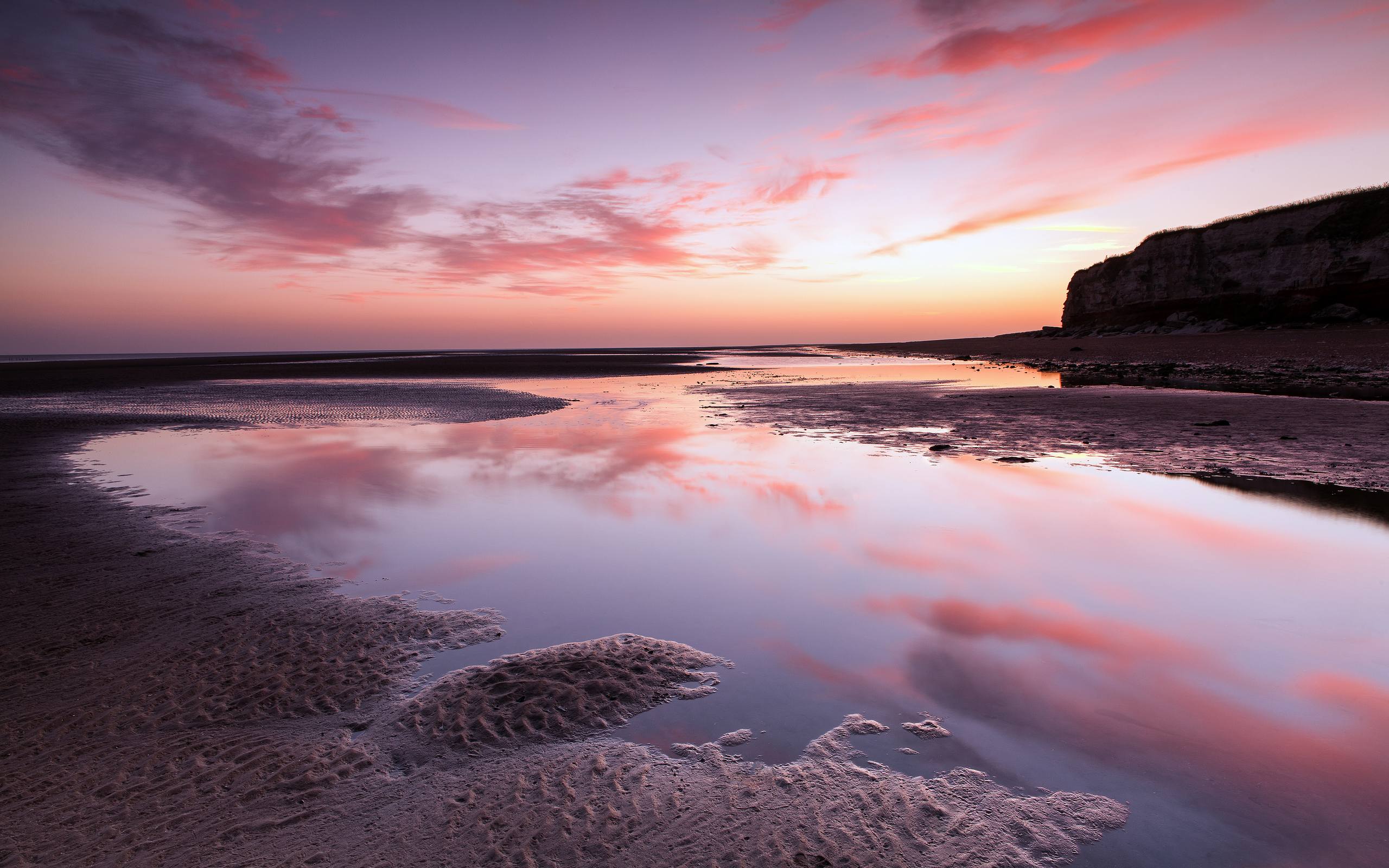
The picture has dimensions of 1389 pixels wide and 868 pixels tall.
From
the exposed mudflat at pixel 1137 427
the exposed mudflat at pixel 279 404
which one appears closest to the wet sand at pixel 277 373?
the exposed mudflat at pixel 279 404

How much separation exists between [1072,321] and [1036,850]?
298ft

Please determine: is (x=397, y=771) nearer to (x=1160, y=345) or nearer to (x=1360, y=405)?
(x=1360, y=405)

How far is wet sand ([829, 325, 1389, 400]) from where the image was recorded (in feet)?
78.1

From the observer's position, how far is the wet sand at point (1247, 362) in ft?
78.1

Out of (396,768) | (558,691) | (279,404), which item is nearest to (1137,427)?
(558,691)

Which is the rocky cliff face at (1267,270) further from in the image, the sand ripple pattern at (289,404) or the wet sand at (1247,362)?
the sand ripple pattern at (289,404)

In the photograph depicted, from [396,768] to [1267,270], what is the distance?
230 feet

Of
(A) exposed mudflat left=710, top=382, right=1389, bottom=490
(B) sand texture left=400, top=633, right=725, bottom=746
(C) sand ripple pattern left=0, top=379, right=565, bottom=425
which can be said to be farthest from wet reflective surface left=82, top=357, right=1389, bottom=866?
(C) sand ripple pattern left=0, top=379, right=565, bottom=425

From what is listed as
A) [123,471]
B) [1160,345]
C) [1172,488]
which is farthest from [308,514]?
[1160,345]

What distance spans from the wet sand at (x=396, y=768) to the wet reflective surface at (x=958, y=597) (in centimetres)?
30

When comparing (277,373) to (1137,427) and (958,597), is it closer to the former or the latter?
(1137,427)

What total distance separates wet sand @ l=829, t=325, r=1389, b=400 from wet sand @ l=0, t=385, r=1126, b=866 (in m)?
25.0

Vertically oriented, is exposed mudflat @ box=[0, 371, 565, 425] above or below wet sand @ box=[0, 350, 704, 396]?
below

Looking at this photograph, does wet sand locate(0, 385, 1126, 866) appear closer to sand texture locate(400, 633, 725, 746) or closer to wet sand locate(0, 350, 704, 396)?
sand texture locate(400, 633, 725, 746)
